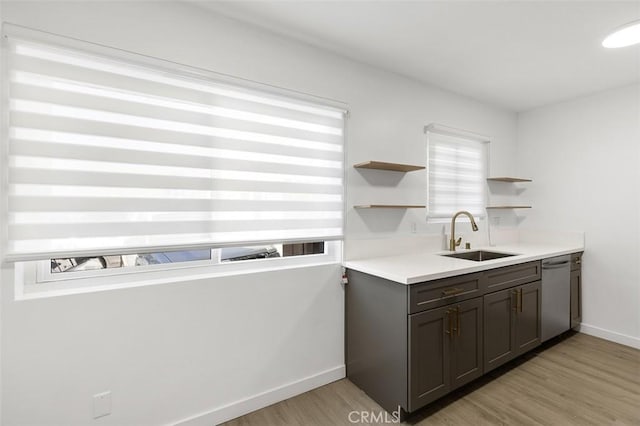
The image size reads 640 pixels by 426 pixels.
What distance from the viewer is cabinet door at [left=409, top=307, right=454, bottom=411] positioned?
178 centimetres

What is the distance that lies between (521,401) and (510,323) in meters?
0.55

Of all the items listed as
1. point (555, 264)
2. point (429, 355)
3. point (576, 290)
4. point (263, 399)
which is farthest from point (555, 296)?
point (263, 399)

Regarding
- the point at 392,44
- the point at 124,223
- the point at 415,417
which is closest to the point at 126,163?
the point at 124,223

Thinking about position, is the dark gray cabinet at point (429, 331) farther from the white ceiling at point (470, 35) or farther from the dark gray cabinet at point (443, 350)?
the white ceiling at point (470, 35)

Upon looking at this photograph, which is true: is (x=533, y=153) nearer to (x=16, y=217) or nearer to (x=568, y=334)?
(x=568, y=334)

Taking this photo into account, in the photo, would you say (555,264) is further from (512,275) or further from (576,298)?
(512,275)

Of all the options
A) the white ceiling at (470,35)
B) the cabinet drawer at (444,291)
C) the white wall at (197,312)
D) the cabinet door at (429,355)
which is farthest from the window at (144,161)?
the cabinet door at (429,355)

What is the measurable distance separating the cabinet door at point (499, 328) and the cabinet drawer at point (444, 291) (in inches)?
7.2

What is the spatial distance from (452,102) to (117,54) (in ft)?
9.53

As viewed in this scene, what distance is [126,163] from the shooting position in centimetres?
159

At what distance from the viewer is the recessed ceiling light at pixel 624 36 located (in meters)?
1.92

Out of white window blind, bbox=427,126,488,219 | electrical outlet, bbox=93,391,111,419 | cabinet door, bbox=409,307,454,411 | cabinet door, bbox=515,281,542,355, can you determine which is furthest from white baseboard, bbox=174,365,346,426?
white window blind, bbox=427,126,488,219

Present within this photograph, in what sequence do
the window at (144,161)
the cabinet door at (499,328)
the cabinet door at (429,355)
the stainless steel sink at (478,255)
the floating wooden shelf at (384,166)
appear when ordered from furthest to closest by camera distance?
1. the stainless steel sink at (478,255)
2. the floating wooden shelf at (384,166)
3. the cabinet door at (499,328)
4. the cabinet door at (429,355)
5. the window at (144,161)

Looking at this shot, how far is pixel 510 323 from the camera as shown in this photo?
2.37 m
